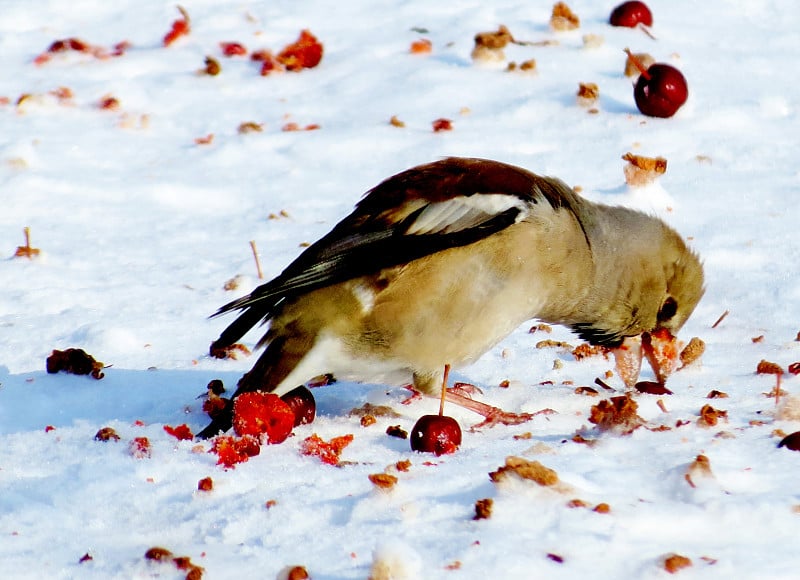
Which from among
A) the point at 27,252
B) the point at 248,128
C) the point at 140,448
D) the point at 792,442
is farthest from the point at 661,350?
the point at 248,128

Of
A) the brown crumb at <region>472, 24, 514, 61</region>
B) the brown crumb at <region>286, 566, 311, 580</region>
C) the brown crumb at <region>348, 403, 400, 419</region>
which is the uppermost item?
the brown crumb at <region>286, 566, 311, 580</region>

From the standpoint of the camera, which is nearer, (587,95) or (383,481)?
(383,481)

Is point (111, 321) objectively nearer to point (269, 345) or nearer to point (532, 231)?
point (269, 345)

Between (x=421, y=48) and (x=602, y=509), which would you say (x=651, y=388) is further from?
(x=421, y=48)

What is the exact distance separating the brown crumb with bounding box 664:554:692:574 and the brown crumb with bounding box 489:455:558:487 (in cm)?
50

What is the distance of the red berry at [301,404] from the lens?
4.76 meters

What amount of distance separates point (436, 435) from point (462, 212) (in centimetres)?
89

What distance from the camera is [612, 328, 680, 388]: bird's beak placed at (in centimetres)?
517

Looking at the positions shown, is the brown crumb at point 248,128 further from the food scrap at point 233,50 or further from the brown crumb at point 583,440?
the brown crumb at point 583,440

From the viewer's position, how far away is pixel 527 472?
3.67 meters

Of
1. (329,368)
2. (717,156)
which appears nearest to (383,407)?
(329,368)

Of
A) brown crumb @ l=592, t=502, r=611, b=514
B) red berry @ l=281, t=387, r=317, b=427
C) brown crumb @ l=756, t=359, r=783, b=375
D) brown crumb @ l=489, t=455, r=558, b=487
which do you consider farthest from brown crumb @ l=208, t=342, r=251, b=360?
brown crumb @ l=592, t=502, r=611, b=514

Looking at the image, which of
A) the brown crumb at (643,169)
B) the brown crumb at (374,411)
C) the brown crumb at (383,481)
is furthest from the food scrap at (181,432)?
the brown crumb at (643,169)

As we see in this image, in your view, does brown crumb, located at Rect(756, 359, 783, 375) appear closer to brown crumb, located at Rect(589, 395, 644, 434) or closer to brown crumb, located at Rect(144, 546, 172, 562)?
brown crumb, located at Rect(589, 395, 644, 434)
